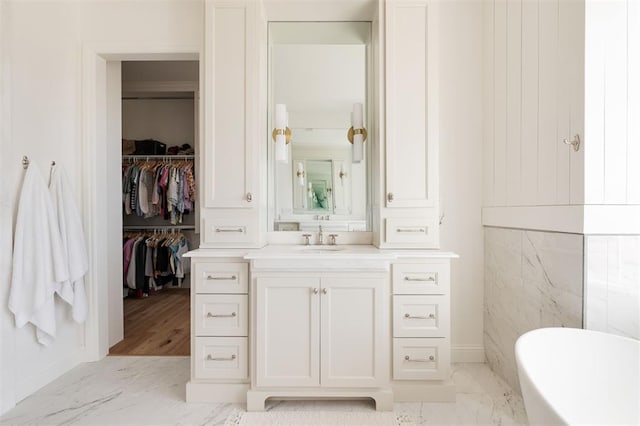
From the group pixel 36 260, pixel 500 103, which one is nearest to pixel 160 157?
pixel 36 260

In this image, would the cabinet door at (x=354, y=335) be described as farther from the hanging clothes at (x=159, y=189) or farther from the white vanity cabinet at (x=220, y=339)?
the hanging clothes at (x=159, y=189)

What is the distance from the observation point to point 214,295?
1959mm

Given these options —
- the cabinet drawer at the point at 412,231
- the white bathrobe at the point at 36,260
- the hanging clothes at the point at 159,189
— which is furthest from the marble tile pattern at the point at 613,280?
the hanging clothes at the point at 159,189

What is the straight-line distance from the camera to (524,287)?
6.54 feet

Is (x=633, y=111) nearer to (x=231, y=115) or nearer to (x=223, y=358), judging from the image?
(x=231, y=115)

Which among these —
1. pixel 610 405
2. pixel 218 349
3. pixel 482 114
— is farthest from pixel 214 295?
pixel 482 114

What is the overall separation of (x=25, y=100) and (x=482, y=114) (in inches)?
118

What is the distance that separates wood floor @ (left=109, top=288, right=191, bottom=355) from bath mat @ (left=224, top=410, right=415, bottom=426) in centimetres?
103

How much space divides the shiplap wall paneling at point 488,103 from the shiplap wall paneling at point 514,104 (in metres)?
0.19

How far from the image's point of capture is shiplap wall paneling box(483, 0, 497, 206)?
2.33 m

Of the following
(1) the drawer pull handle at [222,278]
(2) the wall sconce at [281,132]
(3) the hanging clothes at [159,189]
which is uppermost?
(2) the wall sconce at [281,132]

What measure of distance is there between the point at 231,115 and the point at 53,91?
49.4 inches

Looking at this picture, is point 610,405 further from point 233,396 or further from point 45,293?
point 45,293

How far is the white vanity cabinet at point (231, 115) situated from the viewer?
2086 mm
